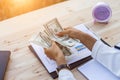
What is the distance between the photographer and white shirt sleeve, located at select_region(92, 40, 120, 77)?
1.09 meters

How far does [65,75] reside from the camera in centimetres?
102

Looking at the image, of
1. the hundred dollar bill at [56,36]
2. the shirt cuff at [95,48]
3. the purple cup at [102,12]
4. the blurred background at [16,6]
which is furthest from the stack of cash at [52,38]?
the blurred background at [16,6]

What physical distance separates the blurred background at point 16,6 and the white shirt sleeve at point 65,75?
5.17ft

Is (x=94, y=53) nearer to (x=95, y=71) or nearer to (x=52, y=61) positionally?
(x=95, y=71)

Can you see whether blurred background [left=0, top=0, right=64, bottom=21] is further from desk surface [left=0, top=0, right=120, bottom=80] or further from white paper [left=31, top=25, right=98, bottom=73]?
white paper [left=31, top=25, right=98, bottom=73]

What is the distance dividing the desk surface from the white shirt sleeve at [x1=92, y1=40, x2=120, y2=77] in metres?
0.13

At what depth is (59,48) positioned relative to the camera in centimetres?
114

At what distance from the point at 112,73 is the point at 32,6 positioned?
1.69m

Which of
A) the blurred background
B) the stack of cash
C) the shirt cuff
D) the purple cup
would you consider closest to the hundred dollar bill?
the stack of cash

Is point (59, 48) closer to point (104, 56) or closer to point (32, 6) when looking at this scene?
point (104, 56)

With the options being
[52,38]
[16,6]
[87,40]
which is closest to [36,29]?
[52,38]

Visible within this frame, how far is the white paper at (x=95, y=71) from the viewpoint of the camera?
108 cm

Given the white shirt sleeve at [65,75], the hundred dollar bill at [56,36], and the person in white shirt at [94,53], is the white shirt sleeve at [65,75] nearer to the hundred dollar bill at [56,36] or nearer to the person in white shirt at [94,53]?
the person in white shirt at [94,53]

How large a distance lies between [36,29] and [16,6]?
1239mm
